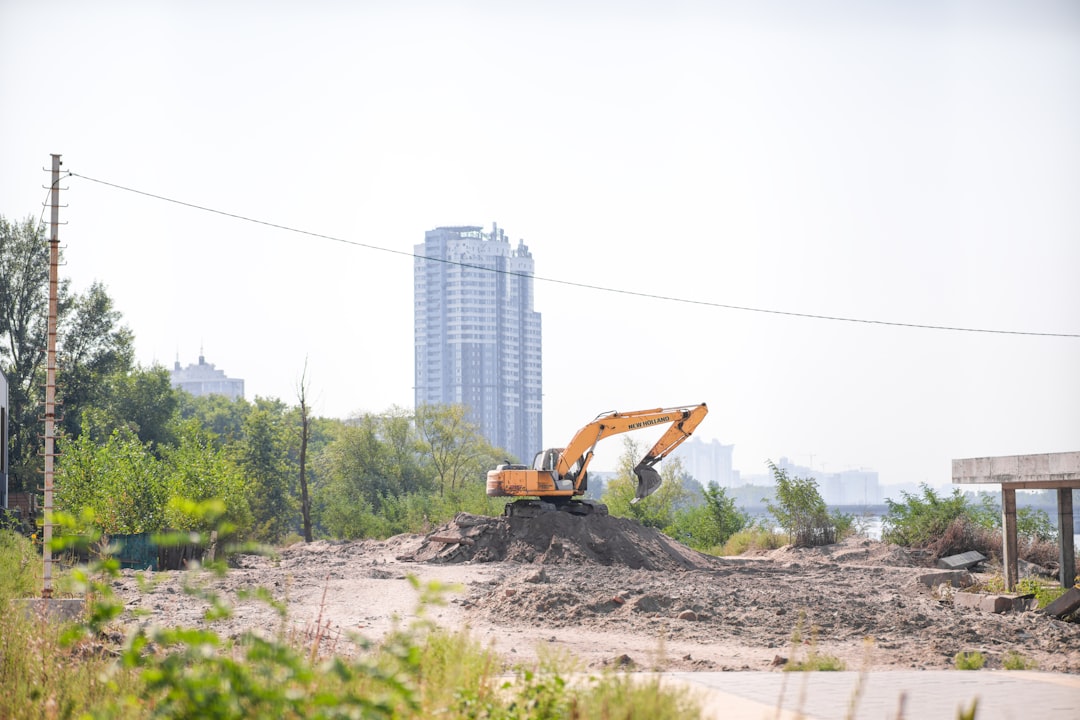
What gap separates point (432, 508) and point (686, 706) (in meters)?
32.1

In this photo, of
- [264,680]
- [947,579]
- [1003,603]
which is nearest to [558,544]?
[947,579]

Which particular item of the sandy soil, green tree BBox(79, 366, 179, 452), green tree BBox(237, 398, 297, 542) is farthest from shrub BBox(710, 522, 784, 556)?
green tree BBox(79, 366, 179, 452)

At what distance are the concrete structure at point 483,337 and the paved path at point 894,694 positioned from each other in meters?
153

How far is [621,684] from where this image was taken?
6.88 meters

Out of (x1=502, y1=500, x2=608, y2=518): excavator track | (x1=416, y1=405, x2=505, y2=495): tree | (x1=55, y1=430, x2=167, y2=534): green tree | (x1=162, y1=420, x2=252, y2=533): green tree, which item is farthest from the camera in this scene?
(x1=416, y1=405, x2=505, y2=495): tree

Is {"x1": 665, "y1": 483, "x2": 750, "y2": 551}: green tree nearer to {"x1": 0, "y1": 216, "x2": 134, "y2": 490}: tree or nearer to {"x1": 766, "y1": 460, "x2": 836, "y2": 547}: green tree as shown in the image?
{"x1": 766, "y1": 460, "x2": 836, "y2": 547}: green tree

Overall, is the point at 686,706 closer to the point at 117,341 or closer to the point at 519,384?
the point at 117,341

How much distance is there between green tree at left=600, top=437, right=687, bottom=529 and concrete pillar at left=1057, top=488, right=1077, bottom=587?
56.2 feet

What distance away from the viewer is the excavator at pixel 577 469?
2647 cm

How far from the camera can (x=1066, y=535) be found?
1566cm

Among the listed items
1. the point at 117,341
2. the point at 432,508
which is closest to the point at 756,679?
the point at 432,508

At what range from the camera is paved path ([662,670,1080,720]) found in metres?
8.00

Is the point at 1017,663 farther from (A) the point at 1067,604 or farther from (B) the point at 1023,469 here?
(B) the point at 1023,469

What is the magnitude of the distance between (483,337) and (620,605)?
5950 inches
